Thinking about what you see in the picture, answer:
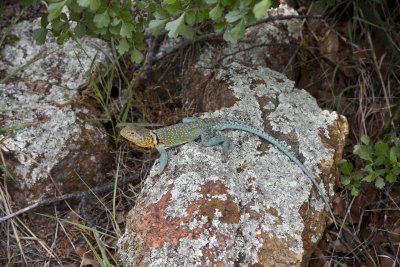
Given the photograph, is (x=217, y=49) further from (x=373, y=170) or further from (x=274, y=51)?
(x=373, y=170)

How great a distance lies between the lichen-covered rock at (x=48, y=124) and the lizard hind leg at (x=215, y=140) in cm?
72

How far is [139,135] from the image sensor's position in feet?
9.18

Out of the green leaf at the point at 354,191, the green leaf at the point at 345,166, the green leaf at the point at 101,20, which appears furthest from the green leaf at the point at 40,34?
the green leaf at the point at 354,191

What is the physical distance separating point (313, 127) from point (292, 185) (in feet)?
1.48

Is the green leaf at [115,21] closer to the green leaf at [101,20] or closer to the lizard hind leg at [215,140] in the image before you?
the green leaf at [101,20]

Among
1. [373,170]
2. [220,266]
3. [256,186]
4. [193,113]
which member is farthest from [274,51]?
[220,266]

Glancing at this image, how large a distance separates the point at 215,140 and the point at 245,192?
358 mm

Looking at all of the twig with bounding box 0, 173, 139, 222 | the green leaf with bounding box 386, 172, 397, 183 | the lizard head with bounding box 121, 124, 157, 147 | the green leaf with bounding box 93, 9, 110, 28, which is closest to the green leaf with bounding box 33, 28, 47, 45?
the green leaf with bounding box 93, 9, 110, 28

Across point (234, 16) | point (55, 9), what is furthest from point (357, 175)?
point (55, 9)

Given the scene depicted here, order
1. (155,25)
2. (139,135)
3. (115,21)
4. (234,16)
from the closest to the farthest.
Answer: (234,16) < (155,25) < (115,21) < (139,135)

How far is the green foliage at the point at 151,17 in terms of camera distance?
206 centimetres

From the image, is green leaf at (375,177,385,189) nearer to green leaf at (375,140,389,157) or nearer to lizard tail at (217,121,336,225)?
green leaf at (375,140,389,157)

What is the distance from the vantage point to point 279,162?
2531 mm

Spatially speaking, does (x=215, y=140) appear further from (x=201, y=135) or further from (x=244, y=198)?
(x=244, y=198)
